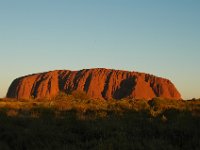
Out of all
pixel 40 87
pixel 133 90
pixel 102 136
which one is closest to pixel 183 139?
pixel 102 136

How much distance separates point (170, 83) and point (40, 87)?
48141 mm

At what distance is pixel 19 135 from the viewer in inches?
517

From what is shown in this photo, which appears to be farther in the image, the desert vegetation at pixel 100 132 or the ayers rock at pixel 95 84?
A: the ayers rock at pixel 95 84

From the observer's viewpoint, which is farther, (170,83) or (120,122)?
(170,83)

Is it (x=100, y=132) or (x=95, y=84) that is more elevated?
(x=95, y=84)

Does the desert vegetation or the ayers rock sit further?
the ayers rock

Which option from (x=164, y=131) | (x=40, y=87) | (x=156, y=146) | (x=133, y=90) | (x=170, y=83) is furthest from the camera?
(x=170, y=83)

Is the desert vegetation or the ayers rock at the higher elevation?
the ayers rock

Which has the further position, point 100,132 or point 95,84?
point 95,84

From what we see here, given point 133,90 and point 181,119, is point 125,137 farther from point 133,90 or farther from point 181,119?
point 133,90

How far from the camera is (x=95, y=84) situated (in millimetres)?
147500

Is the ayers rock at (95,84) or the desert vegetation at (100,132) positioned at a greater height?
the ayers rock at (95,84)

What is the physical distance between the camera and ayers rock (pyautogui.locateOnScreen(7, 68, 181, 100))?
144500 millimetres

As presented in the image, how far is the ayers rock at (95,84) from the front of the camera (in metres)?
144
